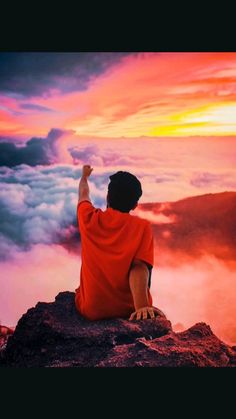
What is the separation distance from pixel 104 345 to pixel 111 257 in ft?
1.73

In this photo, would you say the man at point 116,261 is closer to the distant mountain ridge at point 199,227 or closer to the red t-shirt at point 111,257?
the red t-shirt at point 111,257

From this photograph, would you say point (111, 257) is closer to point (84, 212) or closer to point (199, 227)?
point (84, 212)

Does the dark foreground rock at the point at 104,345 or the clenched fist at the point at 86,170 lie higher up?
the clenched fist at the point at 86,170

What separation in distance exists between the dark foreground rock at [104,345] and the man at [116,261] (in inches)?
3.7

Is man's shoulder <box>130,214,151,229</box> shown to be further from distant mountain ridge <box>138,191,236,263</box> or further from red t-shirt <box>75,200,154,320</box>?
distant mountain ridge <box>138,191,236,263</box>

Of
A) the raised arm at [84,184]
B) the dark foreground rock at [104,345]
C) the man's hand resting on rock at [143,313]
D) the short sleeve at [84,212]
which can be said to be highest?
the raised arm at [84,184]

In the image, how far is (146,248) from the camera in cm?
407

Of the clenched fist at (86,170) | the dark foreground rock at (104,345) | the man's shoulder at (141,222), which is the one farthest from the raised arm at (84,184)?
the dark foreground rock at (104,345)

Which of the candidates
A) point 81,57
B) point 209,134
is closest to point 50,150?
point 81,57

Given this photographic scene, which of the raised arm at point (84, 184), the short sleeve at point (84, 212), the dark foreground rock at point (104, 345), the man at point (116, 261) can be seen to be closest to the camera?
the dark foreground rock at point (104, 345)

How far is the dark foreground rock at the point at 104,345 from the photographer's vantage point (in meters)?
3.92

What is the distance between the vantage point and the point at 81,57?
170 inches

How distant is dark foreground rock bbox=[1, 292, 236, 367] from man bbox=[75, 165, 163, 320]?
3.7 inches

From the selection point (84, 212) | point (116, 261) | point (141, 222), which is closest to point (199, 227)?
point (141, 222)
